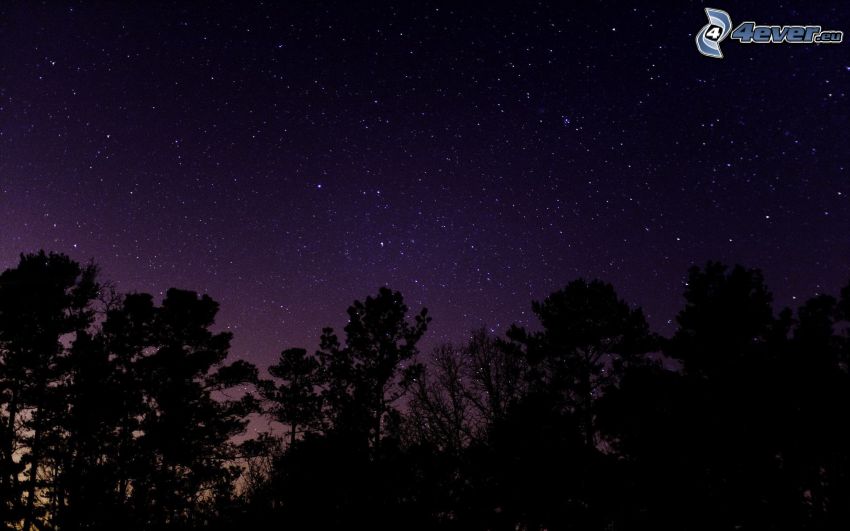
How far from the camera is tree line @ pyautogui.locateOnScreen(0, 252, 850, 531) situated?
41.6 ft

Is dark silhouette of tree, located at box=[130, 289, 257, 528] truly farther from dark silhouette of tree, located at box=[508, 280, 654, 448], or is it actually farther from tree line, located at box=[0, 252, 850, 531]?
dark silhouette of tree, located at box=[508, 280, 654, 448]

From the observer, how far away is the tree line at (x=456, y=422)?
12.7m

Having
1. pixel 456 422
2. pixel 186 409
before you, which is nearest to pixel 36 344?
pixel 186 409

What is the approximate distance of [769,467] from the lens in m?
15.7

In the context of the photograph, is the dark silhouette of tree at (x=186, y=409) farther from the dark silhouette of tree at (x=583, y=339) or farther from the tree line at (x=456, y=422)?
the dark silhouette of tree at (x=583, y=339)

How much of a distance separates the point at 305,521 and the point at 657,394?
11.4 m

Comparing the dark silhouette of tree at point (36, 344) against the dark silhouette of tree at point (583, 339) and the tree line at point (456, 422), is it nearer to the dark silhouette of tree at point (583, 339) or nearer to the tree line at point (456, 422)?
the tree line at point (456, 422)

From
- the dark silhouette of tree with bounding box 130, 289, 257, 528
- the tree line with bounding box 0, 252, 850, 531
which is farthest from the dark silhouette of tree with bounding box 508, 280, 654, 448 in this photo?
the dark silhouette of tree with bounding box 130, 289, 257, 528

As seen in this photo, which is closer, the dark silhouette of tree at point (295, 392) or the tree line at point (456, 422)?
the tree line at point (456, 422)

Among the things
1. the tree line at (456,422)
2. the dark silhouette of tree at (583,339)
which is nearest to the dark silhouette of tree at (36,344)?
the tree line at (456,422)

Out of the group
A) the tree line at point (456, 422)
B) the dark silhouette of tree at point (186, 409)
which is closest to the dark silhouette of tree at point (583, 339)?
the tree line at point (456, 422)

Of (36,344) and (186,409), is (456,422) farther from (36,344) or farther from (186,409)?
(36,344)

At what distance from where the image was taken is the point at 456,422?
24.4 meters

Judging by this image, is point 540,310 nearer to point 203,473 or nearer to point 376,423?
point 376,423
